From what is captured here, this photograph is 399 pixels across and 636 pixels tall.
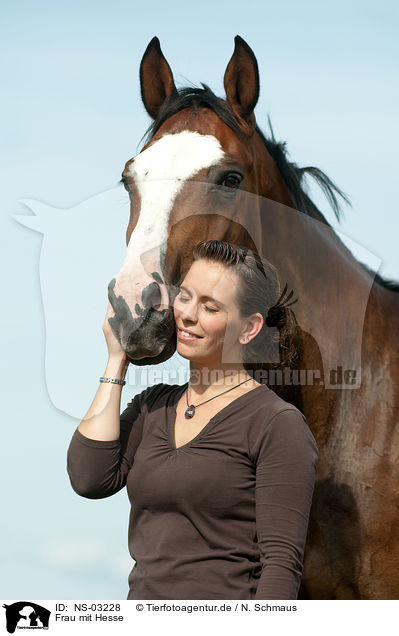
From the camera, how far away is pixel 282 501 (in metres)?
1.79

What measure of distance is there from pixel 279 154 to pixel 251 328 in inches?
57.7

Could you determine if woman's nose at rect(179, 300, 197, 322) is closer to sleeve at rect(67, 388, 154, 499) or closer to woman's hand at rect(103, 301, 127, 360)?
woman's hand at rect(103, 301, 127, 360)

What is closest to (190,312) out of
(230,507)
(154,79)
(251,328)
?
(251,328)

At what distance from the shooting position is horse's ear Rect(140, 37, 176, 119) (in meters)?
3.27

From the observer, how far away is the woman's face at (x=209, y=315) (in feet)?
6.65

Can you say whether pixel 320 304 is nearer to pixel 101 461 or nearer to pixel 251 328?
pixel 251 328

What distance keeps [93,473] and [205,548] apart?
43 cm

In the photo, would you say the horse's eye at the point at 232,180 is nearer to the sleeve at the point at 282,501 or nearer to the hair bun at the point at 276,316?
the hair bun at the point at 276,316

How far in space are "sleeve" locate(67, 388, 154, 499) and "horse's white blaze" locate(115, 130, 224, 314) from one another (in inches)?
16.3

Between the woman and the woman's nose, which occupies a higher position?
the woman's nose
